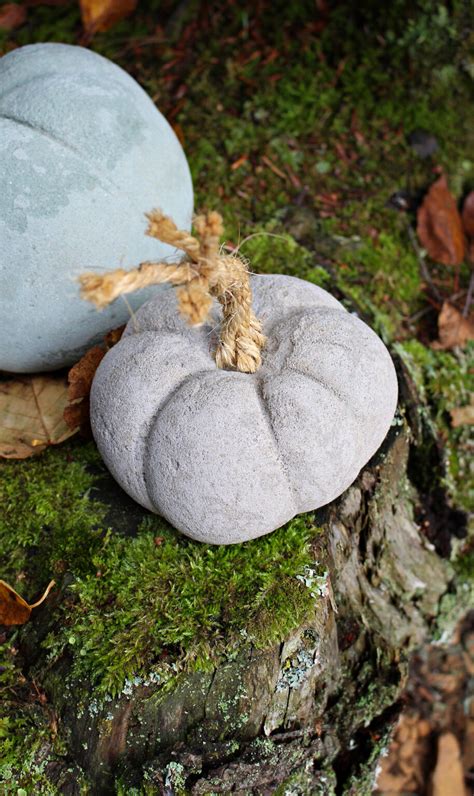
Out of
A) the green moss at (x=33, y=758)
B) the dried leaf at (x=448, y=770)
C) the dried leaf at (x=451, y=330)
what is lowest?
the dried leaf at (x=448, y=770)

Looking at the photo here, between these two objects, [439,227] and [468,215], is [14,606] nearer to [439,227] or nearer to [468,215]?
[439,227]

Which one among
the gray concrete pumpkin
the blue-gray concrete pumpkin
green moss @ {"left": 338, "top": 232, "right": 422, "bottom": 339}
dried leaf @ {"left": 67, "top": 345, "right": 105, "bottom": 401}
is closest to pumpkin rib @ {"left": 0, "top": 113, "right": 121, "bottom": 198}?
the blue-gray concrete pumpkin

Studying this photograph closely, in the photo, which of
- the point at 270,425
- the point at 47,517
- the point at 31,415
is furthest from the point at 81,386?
the point at 270,425

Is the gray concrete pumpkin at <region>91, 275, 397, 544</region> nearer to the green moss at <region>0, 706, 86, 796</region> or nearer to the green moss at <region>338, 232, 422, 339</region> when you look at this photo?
the green moss at <region>0, 706, 86, 796</region>

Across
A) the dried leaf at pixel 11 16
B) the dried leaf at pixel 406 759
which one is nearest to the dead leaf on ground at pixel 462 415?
the dried leaf at pixel 406 759

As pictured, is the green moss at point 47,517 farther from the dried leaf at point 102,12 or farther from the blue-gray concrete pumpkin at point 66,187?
the dried leaf at point 102,12

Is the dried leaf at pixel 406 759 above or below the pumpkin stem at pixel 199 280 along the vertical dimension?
below
